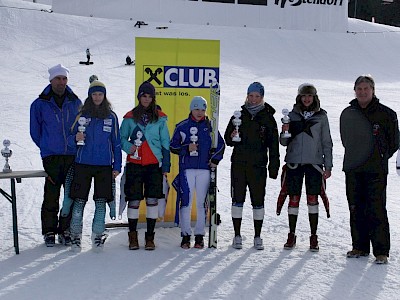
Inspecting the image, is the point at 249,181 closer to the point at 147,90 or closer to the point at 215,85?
the point at 215,85

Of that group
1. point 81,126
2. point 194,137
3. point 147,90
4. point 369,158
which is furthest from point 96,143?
point 369,158

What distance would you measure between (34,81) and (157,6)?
17758mm

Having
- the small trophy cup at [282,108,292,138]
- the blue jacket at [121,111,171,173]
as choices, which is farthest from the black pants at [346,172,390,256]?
the blue jacket at [121,111,171,173]

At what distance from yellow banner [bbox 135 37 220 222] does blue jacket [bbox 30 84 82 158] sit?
1.02 metres

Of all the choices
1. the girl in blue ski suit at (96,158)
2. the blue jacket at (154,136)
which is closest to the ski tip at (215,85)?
the blue jacket at (154,136)

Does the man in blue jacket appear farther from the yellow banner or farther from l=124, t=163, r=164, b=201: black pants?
the yellow banner

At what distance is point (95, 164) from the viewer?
5684mm

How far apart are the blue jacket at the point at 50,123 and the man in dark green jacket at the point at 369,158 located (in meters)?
2.54

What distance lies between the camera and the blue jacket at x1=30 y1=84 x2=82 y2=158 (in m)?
5.82

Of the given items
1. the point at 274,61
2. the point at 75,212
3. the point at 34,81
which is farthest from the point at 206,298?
the point at 274,61

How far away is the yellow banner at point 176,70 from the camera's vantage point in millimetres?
6586

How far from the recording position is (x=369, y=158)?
5.60 meters

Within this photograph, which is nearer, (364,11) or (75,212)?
(75,212)

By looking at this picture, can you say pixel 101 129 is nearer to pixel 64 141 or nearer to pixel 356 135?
pixel 64 141
